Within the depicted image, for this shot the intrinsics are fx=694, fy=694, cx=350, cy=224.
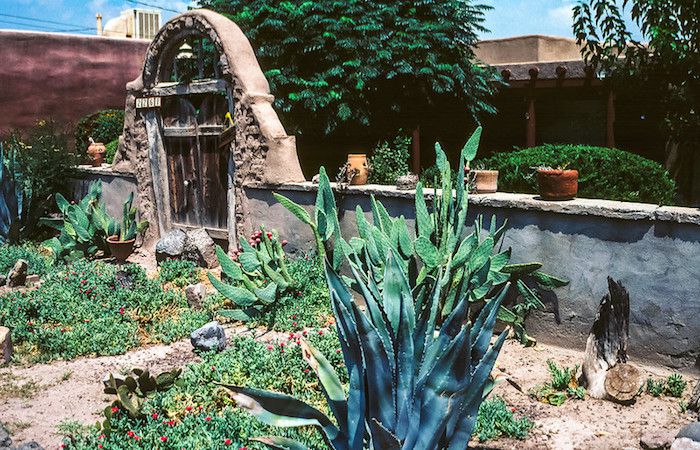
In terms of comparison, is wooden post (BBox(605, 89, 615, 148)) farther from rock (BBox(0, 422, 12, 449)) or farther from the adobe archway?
rock (BBox(0, 422, 12, 449))

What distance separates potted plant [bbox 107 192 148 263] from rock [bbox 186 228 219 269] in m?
0.86

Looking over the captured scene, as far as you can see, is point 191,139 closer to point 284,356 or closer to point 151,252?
point 151,252

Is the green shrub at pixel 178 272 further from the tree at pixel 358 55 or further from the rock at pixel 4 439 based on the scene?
the rock at pixel 4 439

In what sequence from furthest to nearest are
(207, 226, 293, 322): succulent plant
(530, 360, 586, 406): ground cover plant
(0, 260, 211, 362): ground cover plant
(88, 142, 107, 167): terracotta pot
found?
(88, 142, 107, 167): terracotta pot, (207, 226, 293, 322): succulent plant, (0, 260, 211, 362): ground cover plant, (530, 360, 586, 406): ground cover plant

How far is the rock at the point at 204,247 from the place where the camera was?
26.6ft

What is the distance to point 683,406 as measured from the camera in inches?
171

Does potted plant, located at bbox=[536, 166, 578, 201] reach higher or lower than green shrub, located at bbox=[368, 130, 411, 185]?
lower

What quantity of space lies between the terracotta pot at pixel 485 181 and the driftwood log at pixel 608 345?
1549 millimetres

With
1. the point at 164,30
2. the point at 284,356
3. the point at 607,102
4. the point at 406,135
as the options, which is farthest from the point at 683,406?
the point at 164,30

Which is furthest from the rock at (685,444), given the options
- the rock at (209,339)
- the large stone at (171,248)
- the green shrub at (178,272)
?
the large stone at (171,248)

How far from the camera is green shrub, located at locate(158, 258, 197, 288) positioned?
24.6 feet

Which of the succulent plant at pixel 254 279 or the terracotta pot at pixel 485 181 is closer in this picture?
the terracotta pot at pixel 485 181

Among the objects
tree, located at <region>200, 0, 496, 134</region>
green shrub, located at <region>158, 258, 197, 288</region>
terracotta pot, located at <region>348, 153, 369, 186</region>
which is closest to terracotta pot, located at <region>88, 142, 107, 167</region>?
tree, located at <region>200, 0, 496, 134</region>

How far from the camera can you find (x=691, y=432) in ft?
12.1
